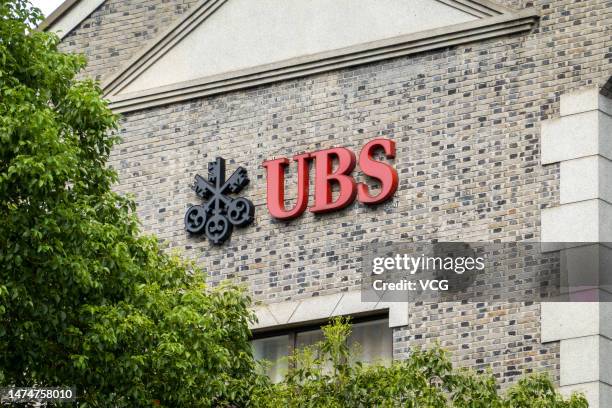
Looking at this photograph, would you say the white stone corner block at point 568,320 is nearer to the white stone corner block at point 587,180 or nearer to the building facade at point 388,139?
the building facade at point 388,139

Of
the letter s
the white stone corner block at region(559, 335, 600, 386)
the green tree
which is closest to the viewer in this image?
the green tree

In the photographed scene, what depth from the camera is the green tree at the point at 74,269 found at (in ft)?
65.4

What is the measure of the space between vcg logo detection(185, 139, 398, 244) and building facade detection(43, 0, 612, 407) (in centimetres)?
8

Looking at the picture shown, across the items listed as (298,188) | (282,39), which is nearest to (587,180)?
(298,188)

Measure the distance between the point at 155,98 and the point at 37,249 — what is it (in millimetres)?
9378

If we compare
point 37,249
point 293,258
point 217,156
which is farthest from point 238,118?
point 37,249

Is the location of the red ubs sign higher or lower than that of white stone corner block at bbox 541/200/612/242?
higher

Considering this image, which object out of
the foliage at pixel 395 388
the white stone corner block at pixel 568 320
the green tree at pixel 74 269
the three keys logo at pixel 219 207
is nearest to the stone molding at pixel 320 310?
the three keys logo at pixel 219 207

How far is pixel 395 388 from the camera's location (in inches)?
874

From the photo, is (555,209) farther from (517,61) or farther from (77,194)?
(77,194)

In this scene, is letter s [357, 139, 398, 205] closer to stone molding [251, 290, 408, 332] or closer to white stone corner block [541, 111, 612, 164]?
stone molding [251, 290, 408, 332]

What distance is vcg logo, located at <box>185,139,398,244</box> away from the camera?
26.1 metres

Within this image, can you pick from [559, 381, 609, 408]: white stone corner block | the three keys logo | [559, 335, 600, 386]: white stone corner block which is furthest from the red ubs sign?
[559, 381, 609, 408]: white stone corner block

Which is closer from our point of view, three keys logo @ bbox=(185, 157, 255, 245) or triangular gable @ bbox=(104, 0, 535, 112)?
triangular gable @ bbox=(104, 0, 535, 112)
